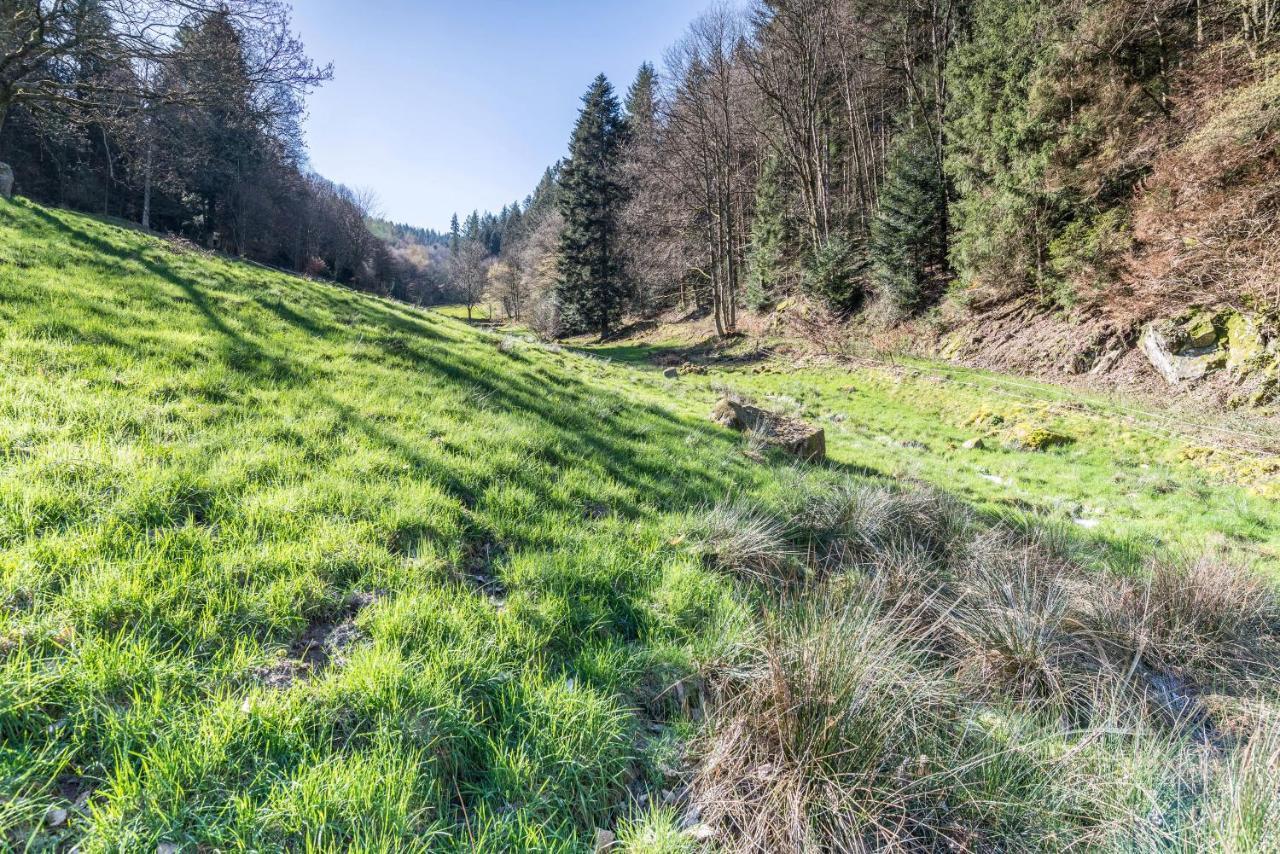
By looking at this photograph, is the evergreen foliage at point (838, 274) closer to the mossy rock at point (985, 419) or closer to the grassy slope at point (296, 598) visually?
the mossy rock at point (985, 419)

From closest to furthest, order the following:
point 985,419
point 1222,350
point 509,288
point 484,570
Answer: point 484,570 → point 1222,350 → point 985,419 → point 509,288

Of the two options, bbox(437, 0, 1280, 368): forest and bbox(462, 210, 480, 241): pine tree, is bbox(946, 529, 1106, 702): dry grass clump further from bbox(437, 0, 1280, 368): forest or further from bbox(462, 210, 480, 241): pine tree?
bbox(462, 210, 480, 241): pine tree

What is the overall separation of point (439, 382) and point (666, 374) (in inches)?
519

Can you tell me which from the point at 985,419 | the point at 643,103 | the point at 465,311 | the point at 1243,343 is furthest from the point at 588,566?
the point at 465,311

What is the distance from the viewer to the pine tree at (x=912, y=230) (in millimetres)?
20250

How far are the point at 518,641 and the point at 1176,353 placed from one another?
1718 cm

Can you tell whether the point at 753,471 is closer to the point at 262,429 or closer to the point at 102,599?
the point at 262,429

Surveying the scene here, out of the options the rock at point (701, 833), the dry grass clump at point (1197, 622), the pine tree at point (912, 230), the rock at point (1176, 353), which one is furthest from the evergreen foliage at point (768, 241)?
the rock at point (701, 833)

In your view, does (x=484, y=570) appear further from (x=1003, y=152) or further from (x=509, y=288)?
(x=509, y=288)

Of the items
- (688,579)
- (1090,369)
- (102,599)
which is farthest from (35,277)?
(1090,369)

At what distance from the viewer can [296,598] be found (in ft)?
7.70

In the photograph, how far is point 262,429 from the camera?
3756 millimetres

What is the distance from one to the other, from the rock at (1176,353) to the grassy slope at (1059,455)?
4.95 ft

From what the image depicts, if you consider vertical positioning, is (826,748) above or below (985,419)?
below
